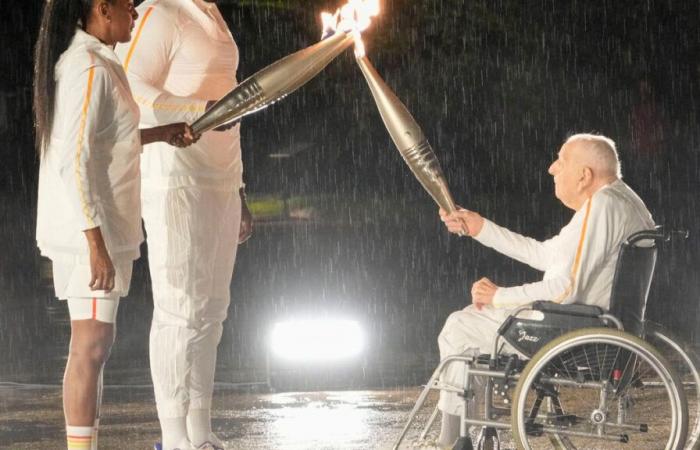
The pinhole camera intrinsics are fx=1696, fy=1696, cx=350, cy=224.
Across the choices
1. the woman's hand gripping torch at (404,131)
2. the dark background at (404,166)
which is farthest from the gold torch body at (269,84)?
the dark background at (404,166)

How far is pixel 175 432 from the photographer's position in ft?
24.2

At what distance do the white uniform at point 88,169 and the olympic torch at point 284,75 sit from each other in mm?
445

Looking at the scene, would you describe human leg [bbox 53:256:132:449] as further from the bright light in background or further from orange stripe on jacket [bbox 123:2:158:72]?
the bright light in background

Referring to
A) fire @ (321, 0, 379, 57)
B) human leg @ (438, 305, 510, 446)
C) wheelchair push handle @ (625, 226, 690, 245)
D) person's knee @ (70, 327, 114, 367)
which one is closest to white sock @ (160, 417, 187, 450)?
person's knee @ (70, 327, 114, 367)

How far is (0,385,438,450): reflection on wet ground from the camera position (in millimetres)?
8742

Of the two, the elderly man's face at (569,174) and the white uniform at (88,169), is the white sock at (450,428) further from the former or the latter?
the white uniform at (88,169)

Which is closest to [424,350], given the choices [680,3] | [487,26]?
[487,26]

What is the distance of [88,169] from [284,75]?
1.07 metres

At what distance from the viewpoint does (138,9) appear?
7.59m

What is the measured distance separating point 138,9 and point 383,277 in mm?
9078

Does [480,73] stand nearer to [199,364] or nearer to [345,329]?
[345,329]

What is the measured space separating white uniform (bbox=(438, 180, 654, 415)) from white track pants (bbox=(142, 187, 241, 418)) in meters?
1.08

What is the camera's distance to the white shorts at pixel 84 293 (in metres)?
6.70

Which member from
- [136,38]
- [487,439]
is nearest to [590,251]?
[487,439]
